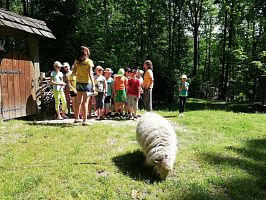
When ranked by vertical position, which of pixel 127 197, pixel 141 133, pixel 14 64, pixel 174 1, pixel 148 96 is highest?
pixel 174 1

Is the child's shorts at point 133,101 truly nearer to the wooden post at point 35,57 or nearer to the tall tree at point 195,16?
the wooden post at point 35,57

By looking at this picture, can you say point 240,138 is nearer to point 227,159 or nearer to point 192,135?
point 192,135

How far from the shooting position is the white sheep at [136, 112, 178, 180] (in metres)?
3.06

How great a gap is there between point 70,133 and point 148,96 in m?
3.59

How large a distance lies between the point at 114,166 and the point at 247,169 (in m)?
2.60

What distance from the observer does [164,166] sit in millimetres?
3010

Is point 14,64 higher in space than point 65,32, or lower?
lower

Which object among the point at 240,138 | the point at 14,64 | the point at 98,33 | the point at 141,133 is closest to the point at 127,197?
the point at 141,133

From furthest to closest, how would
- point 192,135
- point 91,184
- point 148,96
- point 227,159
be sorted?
point 148,96, point 192,135, point 227,159, point 91,184

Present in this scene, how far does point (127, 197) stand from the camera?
9.04 ft

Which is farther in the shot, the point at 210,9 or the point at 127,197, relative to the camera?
the point at 210,9

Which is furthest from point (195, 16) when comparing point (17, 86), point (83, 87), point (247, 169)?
point (247, 169)

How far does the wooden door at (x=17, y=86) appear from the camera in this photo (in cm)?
669

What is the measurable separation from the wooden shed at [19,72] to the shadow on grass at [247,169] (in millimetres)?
6545
